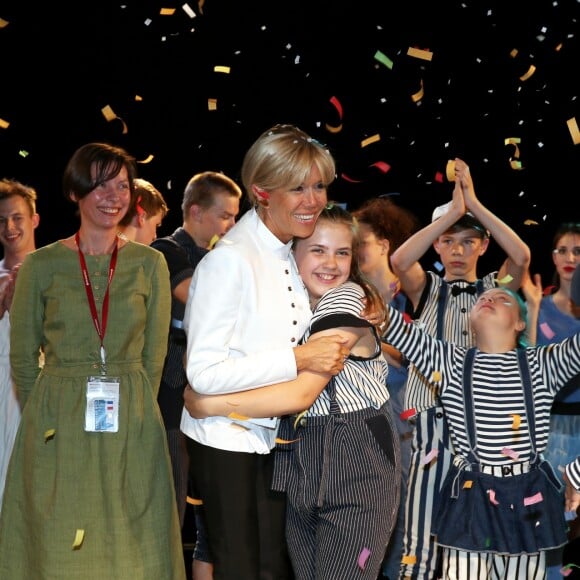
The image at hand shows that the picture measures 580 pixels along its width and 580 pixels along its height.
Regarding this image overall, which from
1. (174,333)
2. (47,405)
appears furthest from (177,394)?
(47,405)

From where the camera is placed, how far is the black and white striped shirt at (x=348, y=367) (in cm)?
289

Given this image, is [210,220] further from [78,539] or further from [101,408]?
[78,539]

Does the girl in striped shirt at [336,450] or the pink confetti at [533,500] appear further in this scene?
the pink confetti at [533,500]

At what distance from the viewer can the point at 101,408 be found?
3555 mm

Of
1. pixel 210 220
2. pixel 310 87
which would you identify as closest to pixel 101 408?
pixel 210 220

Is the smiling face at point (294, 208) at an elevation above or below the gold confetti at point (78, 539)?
above

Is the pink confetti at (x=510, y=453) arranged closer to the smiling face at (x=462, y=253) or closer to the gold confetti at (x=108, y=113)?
the smiling face at (x=462, y=253)

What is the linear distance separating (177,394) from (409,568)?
1325mm

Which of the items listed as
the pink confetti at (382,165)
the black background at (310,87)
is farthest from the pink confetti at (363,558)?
the black background at (310,87)

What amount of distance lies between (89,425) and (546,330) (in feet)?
7.54

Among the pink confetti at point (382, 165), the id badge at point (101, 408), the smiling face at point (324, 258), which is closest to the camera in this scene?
the smiling face at point (324, 258)

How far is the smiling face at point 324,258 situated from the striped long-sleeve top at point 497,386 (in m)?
0.58

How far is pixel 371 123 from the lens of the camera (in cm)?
626

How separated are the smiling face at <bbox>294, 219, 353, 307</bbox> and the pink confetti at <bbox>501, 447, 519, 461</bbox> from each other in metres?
0.92
